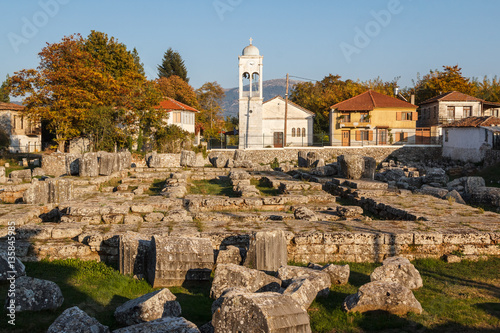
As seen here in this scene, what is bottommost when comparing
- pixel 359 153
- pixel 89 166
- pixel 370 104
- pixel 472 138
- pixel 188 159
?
pixel 89 166

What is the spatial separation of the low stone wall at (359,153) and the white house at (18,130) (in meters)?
19.6

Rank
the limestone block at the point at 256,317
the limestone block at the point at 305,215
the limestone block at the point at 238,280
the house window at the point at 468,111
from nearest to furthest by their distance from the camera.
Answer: the limestone block at the point at 256,317
the limestone block at the point at 238,280
the limestone block at the point at 305,215
the house window at the point at 468,111

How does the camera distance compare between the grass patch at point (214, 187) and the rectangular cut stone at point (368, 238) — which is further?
the grass patch at point (214, 187)

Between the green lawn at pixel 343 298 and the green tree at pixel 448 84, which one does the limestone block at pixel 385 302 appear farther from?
the green tree at pixel 448 84

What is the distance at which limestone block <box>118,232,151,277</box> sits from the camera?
6766mm

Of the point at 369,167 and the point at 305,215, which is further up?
the point at 369,167

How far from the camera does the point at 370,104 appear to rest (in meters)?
47.2

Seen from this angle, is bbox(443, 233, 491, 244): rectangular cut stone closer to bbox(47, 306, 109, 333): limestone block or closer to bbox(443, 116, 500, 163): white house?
bbox(47, 306, 109, 333): limestone block

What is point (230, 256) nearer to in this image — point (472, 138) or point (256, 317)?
point (256, 317)

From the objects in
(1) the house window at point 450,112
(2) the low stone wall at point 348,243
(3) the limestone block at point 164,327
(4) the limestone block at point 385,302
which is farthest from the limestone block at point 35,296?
(1) the house window at point 450,112

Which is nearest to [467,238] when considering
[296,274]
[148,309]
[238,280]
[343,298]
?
[343,298]

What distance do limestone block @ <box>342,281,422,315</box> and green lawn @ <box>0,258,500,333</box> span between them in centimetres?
9

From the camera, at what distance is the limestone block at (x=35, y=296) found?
Answer: 524cm

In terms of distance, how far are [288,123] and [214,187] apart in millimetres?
31376
